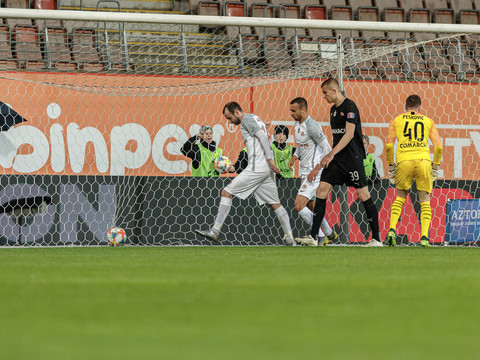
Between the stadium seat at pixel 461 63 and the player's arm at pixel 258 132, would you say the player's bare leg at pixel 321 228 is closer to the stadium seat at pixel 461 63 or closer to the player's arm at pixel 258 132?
the player's arm at pixel 258 132

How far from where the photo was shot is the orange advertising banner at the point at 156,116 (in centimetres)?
1023

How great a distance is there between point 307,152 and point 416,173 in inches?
50.1

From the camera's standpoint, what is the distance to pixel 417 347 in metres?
2.25

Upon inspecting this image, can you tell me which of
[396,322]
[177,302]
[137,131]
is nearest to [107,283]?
[177,302]

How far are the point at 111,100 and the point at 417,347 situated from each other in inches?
345

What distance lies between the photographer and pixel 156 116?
1079 cm

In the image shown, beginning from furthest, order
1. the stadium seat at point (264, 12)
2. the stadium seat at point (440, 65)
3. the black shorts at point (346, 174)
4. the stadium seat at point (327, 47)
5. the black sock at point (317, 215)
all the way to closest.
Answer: the stadium seat at point (264, 12), the stadium seat at point (440, 65), the stadium seat at point (327, 47), the black sock at point (317, 215), the black shorts at point (346, 174)

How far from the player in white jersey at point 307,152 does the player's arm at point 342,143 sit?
471 millimetres

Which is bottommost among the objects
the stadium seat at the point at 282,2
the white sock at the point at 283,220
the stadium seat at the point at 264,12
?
the white sock at the point at 283,220

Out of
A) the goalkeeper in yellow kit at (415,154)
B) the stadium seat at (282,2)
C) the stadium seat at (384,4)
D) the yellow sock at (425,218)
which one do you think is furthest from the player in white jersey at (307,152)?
the stadium seat at (384,4)

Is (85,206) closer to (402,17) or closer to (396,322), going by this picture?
(396,322)

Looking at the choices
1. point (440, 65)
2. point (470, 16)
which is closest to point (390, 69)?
point (440, 65)

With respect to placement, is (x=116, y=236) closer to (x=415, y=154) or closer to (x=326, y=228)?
(x=326, y=228)

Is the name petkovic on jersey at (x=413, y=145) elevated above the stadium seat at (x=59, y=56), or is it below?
below
